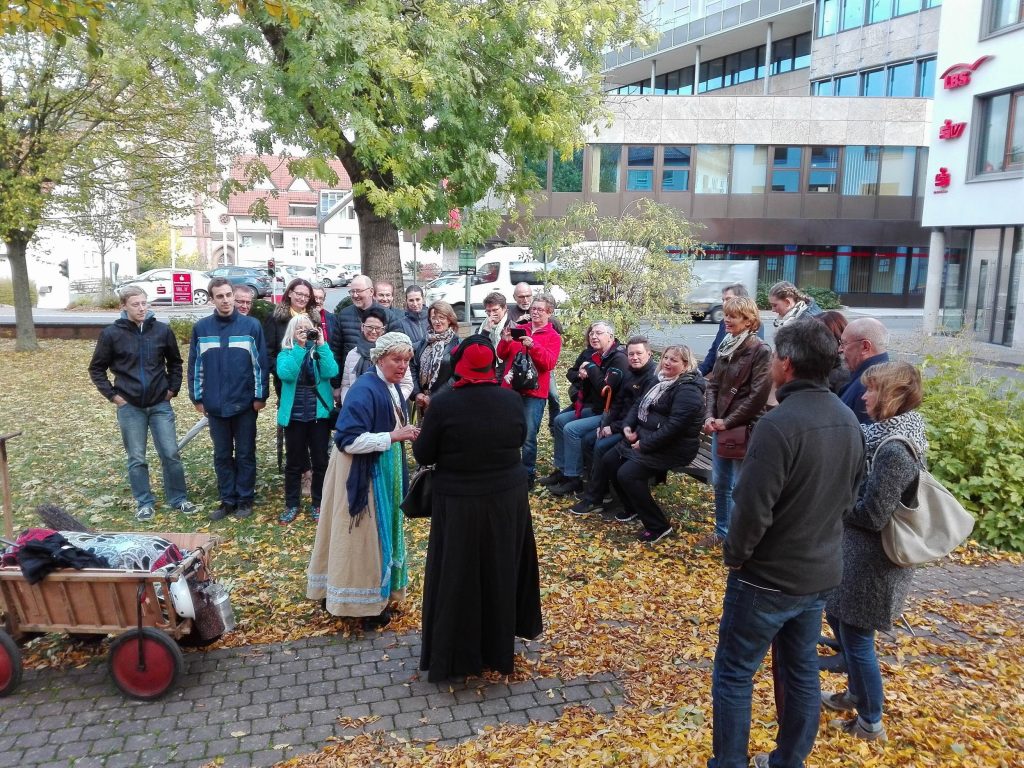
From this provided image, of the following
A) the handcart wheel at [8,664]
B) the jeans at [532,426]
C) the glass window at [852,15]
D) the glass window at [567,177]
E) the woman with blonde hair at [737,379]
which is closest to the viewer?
the handcart wheel at [8,664]

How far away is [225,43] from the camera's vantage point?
977cm

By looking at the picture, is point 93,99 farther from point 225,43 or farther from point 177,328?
point 225,43

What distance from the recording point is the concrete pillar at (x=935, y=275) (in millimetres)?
24359

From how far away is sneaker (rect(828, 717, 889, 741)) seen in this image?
3.79 m

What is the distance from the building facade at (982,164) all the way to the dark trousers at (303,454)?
19.0 metres

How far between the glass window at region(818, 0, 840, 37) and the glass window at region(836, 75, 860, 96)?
2167 mm

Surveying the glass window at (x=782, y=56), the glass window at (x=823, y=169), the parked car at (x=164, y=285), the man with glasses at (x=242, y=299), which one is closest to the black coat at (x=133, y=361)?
the man with glasses at (x=242, y=299)

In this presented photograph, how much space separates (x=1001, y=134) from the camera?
70.3 feet

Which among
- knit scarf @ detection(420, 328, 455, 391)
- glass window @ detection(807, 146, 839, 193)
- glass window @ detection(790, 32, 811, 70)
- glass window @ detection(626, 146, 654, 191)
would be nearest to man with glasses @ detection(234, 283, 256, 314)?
knit scarf @ detection(420, 328, 455, 391)

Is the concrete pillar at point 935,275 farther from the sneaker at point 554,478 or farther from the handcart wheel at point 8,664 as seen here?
the handcart wheel at point 8,664

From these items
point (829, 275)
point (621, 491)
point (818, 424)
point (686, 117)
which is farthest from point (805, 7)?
point (818, 424)

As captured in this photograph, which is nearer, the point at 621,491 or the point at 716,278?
the point at 621,491

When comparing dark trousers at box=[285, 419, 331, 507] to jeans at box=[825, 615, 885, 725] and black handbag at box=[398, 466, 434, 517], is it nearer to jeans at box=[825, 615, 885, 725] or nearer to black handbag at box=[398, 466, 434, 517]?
black handbag at box=[398, 466, 434, 517]

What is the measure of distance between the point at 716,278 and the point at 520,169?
18.9 metres
